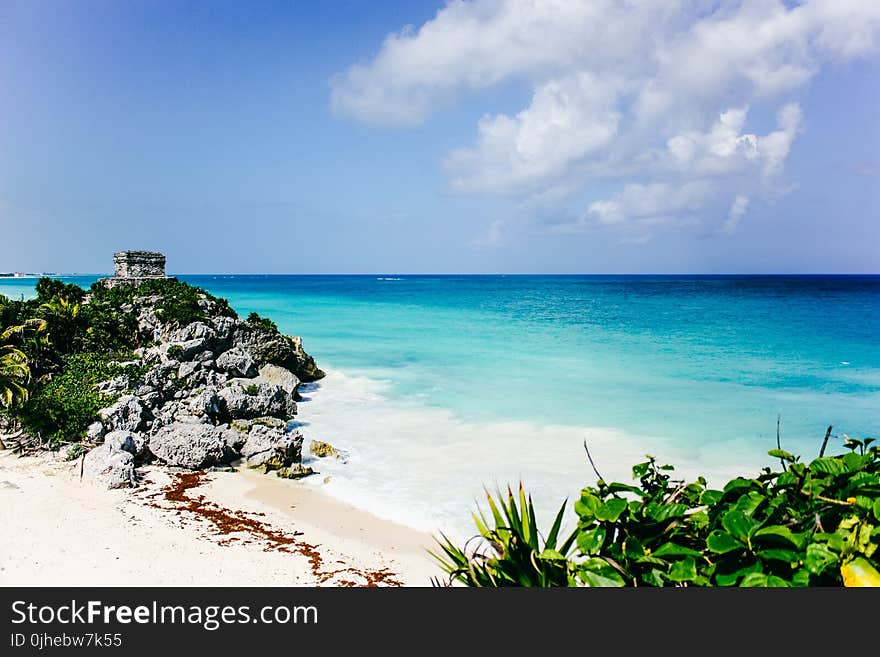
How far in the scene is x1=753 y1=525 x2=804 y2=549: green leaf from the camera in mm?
1904

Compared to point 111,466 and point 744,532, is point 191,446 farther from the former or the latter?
point 744,532

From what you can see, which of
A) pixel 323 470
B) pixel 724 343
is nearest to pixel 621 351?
pixel 724 343

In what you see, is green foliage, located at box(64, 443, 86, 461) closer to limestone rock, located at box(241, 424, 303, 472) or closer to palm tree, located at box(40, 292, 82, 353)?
limestone rock, located at box(241, 424, 303, 472)

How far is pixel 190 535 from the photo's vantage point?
7.04 meters

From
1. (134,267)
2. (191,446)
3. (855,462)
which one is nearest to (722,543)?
(855,462)

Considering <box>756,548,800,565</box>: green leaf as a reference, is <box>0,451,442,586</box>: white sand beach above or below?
below

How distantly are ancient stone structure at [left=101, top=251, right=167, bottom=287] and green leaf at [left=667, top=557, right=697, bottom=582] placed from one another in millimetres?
21484

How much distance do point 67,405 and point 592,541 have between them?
Answer: 11.5 metres

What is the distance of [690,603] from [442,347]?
982 inches

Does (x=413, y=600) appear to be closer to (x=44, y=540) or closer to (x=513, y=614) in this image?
(x=513, y=614)

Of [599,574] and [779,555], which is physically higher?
[779,555]

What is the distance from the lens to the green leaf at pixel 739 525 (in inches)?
79.2

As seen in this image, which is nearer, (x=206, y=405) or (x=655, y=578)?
(x=655, y=578)

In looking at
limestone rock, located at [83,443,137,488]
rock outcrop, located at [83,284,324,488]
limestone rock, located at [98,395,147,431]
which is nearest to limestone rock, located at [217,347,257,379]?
rock outcrop, located at [83,284,324,488]
